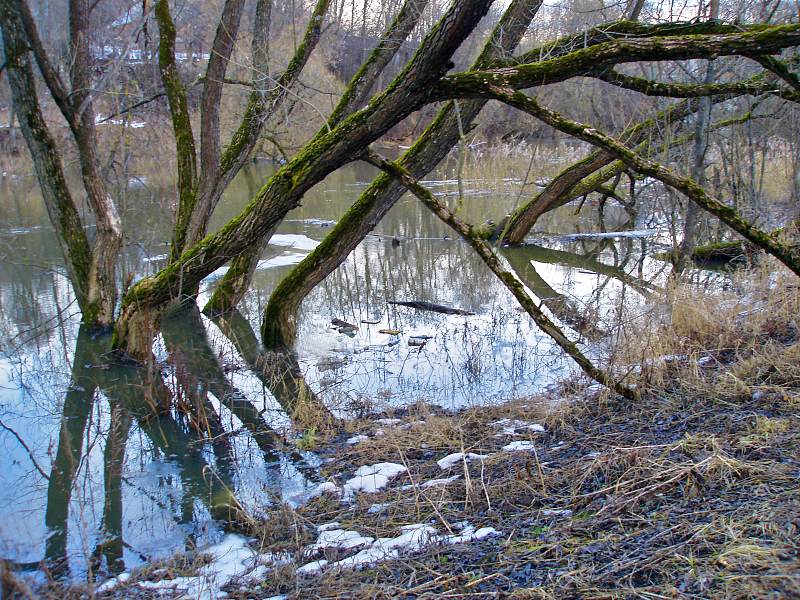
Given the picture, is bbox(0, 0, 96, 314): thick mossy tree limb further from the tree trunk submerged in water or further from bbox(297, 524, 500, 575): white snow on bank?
bbox(297, 524, 500, 575): white snow on bank

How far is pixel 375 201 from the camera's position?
24.0 ft

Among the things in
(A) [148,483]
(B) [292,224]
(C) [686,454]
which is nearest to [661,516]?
(C) [686,454]

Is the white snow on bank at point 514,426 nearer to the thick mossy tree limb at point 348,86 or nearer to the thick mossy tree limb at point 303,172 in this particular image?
the thick mossy tree limb at point 303,172

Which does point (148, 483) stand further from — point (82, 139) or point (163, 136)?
point (163, 136)

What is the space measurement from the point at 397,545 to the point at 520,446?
1528mm

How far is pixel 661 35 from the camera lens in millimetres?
4516

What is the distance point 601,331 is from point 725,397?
2843 millimetres

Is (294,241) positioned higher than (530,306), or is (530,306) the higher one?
(530,306)

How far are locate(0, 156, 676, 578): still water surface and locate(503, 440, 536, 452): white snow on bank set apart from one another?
1384 mm

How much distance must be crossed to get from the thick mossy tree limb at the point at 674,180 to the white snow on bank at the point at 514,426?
192cm

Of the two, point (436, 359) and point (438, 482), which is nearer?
point (438, 482)

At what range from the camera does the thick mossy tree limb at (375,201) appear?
7195mm

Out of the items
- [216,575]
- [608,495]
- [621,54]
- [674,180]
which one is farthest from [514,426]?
[621,54]

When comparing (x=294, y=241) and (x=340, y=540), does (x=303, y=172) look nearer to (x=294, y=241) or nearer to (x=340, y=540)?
(x=340, y=540)
